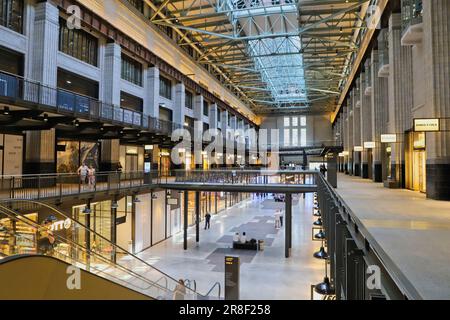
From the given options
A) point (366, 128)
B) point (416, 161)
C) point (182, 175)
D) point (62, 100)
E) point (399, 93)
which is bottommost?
point (182, 175)

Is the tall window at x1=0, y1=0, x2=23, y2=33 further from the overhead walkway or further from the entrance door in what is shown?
the entrance door

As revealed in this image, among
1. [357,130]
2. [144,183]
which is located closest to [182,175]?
[144,183]

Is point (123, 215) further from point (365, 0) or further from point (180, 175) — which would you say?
point (365, 0)

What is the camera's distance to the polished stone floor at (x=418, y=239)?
3.31 metres

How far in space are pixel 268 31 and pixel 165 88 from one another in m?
11.3

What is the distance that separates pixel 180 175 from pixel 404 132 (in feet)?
49.2

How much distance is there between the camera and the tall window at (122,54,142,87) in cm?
2571

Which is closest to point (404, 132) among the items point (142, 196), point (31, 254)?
point (142, 196)

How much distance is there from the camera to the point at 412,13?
46.4 feet

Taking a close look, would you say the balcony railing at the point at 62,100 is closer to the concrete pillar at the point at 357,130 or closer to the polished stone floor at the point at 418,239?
the polished stone floor at the point at 418,239

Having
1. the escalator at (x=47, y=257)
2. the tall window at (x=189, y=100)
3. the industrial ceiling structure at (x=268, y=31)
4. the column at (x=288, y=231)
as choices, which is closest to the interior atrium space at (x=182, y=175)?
the escalator at (x=47, y=257)

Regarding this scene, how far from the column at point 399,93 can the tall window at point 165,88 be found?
20131 millimetres

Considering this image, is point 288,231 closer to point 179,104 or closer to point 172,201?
point 172,201

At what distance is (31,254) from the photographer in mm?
4965
